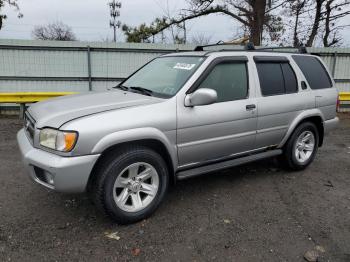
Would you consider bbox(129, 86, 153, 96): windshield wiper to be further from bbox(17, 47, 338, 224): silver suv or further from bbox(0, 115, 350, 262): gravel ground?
bbox(0, 115, 350, 262): gravel ground

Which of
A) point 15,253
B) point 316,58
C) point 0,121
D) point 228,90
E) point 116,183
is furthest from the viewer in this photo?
point 0,121

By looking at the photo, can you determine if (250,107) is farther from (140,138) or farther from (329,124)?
(329,124)

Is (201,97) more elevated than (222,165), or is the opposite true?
(201,97)

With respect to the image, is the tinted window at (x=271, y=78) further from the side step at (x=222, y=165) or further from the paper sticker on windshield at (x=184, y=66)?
the paper sticker on windshield at (x=184, y=66)

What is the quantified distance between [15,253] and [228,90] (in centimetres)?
283

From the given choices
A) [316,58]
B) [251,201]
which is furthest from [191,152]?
[316,58]

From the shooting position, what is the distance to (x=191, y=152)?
3.72 m

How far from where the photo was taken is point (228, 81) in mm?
4023

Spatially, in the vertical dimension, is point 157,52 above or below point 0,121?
above

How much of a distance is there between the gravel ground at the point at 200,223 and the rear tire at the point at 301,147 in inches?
9.8

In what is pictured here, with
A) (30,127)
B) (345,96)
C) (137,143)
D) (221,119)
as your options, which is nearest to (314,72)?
(221,119)

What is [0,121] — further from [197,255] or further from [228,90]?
[197,255]

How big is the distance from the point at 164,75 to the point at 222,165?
4.38ft

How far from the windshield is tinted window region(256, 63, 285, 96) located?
3.13ft
